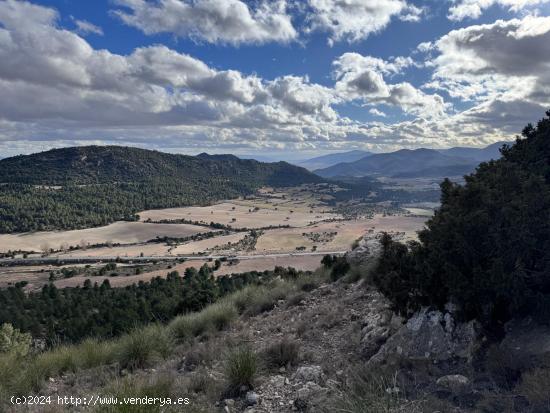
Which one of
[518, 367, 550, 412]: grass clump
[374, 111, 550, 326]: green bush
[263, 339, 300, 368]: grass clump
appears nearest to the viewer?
[518, 367, 550, 412]: grass clump

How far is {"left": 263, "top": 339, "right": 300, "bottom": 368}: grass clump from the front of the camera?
811 centimetres

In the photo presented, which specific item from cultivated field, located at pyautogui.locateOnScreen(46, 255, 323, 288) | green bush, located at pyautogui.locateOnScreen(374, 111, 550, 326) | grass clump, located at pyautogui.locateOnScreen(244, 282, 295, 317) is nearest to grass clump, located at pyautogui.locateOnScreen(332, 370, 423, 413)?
green bush, located at pyautogui.locateOnScreen(374, 111, 550, 326)

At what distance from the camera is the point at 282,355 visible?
8.21 m

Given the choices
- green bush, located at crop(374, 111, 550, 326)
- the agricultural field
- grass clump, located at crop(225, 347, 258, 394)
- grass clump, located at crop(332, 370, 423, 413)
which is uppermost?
green bush, located at crop(374, 111, 550, 326)

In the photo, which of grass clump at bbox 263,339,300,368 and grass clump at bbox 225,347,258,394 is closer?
grass clump at bbox 225,347,258,394

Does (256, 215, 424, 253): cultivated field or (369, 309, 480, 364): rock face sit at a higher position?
(369, 309, 480, 364): rock face

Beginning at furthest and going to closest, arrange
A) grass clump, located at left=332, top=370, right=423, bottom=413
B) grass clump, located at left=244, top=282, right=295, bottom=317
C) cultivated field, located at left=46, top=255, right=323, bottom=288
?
cultivated field, located at left=46, top=255, right=323, bottom=288 → grass clump, located at left=244, top=282, right=295, bottom=317 → grass clump, located at left=332, top=370, right=423, bottom=413

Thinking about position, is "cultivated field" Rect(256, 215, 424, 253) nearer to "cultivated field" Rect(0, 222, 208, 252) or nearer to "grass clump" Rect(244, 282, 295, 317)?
"cultivated field" Rect(0, 222, 208, 252)

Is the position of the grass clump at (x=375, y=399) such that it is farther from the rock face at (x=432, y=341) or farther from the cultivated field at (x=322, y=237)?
the cultivated field at (x=322, y=237)

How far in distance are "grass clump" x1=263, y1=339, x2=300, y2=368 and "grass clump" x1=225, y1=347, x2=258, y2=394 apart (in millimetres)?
999

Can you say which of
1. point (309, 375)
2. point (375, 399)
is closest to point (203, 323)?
point (309, 375)

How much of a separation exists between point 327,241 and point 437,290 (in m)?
101

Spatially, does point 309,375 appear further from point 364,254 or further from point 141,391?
point 364,254

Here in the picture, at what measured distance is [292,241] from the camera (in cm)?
11200
